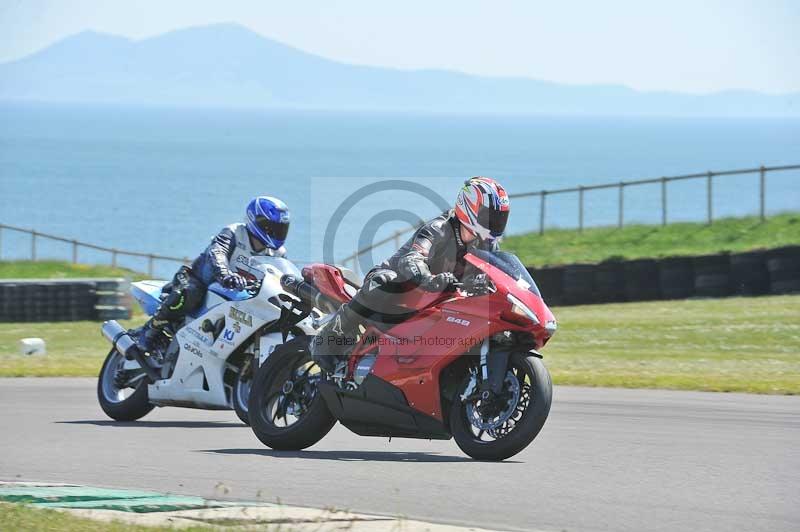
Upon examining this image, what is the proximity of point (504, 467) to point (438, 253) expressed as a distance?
1.47 meters

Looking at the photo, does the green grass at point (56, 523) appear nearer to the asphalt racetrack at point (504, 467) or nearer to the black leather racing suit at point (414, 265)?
the asphalt racetrack at point (504, 467)

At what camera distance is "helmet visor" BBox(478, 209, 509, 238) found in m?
8.38

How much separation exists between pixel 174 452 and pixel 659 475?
133 inches

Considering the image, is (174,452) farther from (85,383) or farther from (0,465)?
(85,383)

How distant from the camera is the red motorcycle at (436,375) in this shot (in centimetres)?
801

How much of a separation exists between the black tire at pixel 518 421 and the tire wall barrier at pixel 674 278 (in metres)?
15.9

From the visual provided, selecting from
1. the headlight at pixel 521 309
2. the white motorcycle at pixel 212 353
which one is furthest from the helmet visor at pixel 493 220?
the white motorcycle at pixel 212 353

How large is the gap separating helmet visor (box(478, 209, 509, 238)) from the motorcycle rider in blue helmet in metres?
3.00

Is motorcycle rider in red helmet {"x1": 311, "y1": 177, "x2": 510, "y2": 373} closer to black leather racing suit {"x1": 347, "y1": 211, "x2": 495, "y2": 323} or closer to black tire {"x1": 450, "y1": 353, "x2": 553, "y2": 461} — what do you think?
black leather racing suit {"x1": 347, "y1": 211, "x2": 495, "y2": 323}

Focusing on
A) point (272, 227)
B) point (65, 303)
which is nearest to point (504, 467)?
point (272, 227)

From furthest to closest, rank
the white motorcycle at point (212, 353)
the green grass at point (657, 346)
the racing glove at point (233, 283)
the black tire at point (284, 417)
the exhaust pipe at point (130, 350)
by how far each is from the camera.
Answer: the green grass at point (657, 346)
the exhaust pipe at point (130, 350)
the racing glove at point (233, 283)
the white motorcycle at point (212, 353)
the black tire at point (284, 417)

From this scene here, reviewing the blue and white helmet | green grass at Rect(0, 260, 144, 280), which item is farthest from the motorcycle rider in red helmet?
green grass at Rect(0, 260, 144, 280)

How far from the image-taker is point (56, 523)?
6410 mm

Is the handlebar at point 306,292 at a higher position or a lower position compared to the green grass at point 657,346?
higher
